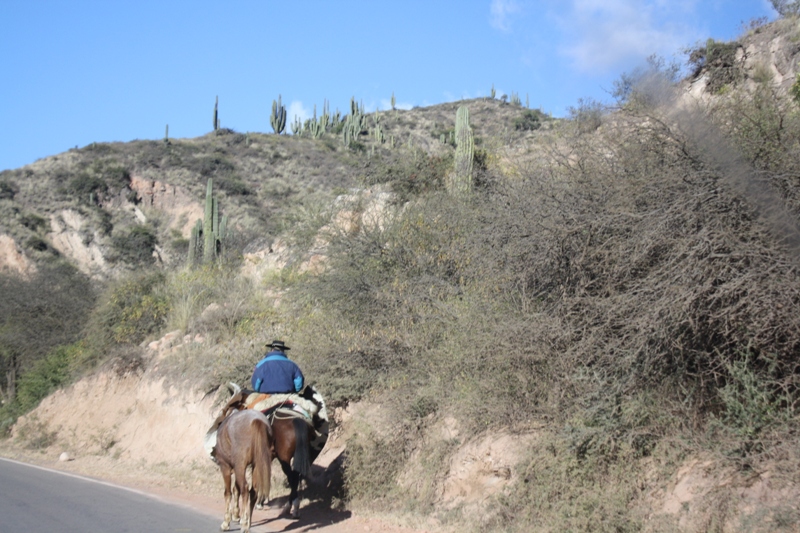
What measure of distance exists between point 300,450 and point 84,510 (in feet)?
10.7

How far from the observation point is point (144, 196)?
58.4m

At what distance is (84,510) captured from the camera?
10.2 m

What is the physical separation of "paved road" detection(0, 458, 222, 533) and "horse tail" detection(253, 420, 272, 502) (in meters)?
1.15

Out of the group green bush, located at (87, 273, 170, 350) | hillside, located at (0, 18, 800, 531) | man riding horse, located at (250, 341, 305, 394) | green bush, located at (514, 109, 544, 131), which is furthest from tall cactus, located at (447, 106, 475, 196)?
green bush, located at (514, 109, 544, 131)

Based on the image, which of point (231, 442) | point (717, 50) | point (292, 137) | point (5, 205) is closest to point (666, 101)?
point (231, 442)

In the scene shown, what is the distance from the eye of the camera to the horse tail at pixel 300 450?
9547mm

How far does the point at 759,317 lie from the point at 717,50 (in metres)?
12.1

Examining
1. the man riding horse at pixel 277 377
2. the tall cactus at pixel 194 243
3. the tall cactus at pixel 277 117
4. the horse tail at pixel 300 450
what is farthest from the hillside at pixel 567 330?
the tall cactus at pixel 277 117

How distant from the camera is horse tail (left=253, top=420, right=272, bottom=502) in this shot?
8.66 meters

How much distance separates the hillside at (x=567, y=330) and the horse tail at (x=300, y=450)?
45.5 inches

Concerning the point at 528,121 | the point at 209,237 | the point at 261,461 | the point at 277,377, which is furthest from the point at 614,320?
the point at 528,121

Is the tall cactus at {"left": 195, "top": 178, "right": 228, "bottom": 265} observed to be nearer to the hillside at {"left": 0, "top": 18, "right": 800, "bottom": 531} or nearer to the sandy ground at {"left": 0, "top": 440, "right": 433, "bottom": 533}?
the hillside at {"left": 0, "top": 18, "right": 800, "bottom": 531}

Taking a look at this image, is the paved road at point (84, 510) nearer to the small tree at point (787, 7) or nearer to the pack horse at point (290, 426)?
the pack horse at point (290, 426)

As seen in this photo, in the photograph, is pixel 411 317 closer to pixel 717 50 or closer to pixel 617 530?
pixel 617 530
